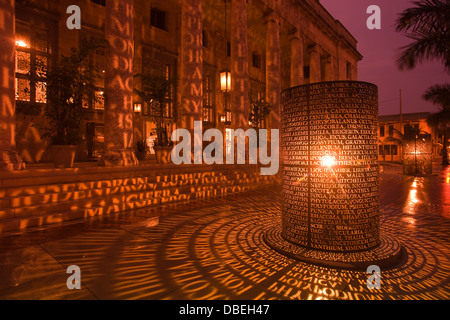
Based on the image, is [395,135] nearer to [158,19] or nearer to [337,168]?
[158,19]

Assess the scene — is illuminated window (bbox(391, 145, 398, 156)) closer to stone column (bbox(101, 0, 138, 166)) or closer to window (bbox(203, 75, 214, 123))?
window (bbox(203, 75, 214, 123))

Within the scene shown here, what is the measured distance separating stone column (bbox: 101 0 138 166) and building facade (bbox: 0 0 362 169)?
0.03 metres

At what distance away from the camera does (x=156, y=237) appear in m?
4.57

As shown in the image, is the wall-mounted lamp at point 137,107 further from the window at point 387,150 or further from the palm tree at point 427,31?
the window at point 387,150

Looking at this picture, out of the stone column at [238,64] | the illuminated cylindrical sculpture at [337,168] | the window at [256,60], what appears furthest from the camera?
the window at [256,60]

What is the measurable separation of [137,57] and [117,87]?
26.1 feet

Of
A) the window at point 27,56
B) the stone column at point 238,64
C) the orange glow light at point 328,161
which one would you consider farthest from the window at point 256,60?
the orange glow light at point 328,161

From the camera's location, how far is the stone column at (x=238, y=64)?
1452 centimetres

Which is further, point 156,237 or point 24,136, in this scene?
point 24,136

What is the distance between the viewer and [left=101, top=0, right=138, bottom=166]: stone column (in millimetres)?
8977

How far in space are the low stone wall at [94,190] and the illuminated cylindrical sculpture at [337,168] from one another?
4.87m

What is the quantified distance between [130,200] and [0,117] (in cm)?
370
